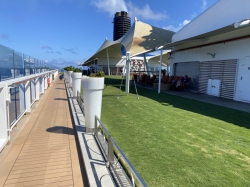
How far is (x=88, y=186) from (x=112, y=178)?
29 cm

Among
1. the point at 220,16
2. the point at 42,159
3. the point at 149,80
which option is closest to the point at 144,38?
the point at 149,80

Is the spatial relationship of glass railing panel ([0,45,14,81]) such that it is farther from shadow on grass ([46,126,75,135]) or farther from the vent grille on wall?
the vent grille on wall

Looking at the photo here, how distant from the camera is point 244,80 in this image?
814cm

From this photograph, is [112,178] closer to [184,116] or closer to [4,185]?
[4,185]

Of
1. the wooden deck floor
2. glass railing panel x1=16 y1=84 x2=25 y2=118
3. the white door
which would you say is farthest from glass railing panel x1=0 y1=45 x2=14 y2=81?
the white door

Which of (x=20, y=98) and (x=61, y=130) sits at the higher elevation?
(x=20, y=98)

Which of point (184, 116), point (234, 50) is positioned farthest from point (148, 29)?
point (184, 116)

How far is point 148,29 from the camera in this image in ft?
62.2

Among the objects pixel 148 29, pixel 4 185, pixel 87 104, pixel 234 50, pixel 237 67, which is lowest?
pixel 4 185

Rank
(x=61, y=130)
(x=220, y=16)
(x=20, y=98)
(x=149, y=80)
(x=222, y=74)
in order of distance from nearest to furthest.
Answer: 1. (x=61, y=130)
2. (x=20, y=98)
3. (x=222, y=74)
4. (x=220, y=16)
5. (x=149, y=80)

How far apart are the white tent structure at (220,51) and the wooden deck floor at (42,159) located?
6407 millimetres

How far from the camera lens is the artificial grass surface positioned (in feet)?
7.55

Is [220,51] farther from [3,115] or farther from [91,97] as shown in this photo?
[3,115]

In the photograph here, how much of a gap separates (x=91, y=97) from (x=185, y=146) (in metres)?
1.91
